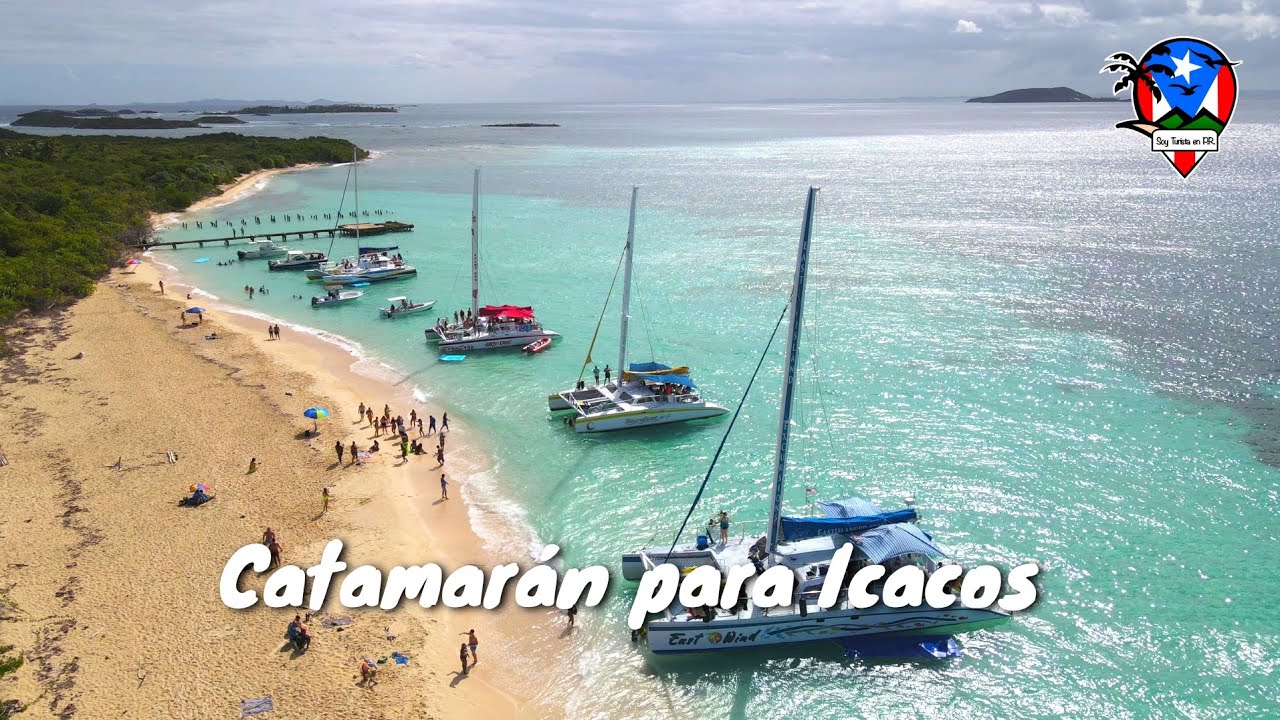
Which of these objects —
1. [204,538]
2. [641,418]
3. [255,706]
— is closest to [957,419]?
[641,418]

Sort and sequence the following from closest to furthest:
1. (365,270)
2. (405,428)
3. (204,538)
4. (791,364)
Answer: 1. (791,364)
2. (204,538)
3. (405,428)
4. (365,270)

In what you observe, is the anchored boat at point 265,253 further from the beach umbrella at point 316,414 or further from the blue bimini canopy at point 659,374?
the blue bimini canopy at point 659,374

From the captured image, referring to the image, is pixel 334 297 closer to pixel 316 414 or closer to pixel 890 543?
pixel 316 414

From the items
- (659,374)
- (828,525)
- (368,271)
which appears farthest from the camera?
(368,271)

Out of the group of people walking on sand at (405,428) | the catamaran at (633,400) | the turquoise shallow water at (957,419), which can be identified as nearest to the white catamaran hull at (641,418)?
the catamaran at (633,400)

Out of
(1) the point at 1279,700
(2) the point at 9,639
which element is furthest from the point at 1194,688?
(2) the point at 9,639

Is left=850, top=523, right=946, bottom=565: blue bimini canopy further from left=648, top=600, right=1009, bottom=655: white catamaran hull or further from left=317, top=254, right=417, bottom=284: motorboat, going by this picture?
left=317, top=254, right=417, bottom=284: motorboat
